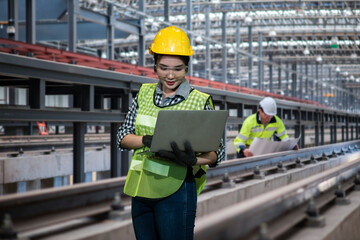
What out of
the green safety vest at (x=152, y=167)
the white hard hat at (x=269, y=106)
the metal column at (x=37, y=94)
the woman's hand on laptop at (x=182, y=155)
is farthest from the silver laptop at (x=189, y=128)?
the metal column at (x=37, y=94)

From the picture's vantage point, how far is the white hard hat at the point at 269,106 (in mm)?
5695

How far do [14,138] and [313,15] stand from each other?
23318 mm

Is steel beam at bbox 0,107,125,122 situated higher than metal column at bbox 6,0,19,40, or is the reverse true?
metal column at bbox 6,0,19,40

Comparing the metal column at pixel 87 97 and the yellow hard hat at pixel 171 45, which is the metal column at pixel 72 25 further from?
the yellow hard hat at pixel 171 45

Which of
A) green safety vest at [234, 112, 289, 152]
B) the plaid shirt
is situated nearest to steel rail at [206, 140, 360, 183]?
green safety vest at [234, 112, 289, 152]

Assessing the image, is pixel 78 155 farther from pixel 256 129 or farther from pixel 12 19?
pixel 12 19

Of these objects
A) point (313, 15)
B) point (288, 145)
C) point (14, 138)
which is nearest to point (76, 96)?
point (14, 138)

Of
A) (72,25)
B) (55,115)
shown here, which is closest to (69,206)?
(55,115)

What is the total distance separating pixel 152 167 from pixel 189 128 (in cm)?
26

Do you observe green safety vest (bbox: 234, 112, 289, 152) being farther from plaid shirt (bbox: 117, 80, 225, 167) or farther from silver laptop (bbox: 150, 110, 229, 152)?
silver laptop (bbox: 150, 110, 229, 152)

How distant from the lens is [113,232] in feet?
10.1

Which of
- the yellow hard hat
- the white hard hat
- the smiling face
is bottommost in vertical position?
the white hard hat

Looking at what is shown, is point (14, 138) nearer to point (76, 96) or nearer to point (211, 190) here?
point (76, 96)

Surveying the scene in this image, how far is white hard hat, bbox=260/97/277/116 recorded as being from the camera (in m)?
5.70
